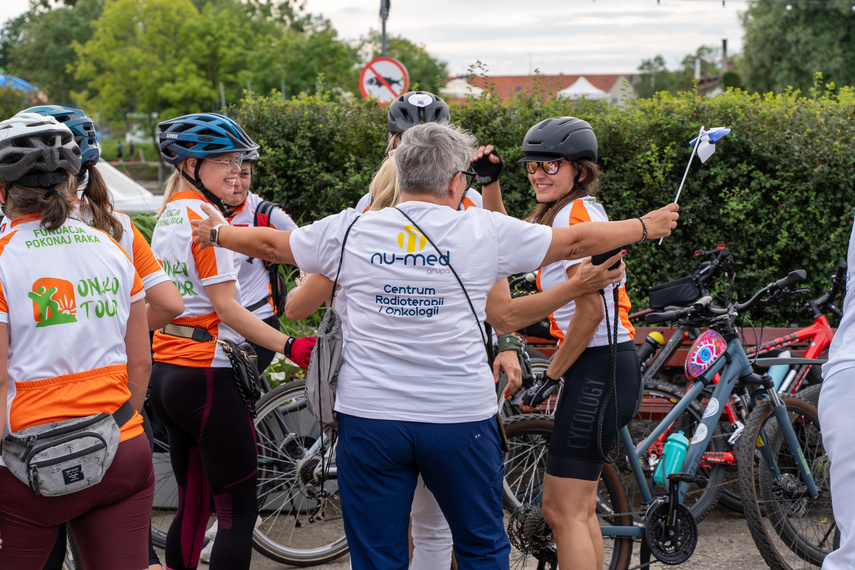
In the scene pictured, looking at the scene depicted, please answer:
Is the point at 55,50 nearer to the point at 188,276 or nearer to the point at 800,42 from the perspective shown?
the point at 800,42

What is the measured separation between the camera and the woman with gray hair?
2.41 metres

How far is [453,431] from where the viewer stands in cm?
242

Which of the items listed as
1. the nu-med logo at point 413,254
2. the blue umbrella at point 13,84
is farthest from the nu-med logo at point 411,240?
the blue umbrella at point 13,84

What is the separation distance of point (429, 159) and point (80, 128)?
158 cm

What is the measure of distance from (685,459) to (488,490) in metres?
1.79

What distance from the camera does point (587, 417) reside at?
10.3 feet

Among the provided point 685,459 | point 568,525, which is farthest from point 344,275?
point 685,459

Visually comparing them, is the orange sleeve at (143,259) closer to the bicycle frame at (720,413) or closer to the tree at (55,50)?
the bicycle frame at (720,413)

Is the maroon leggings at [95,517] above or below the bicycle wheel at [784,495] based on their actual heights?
above

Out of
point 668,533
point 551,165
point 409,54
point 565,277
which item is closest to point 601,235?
point 565,277

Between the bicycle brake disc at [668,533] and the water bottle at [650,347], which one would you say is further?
the water bottle at [650,347]

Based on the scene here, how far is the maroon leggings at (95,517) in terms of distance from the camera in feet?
7.18

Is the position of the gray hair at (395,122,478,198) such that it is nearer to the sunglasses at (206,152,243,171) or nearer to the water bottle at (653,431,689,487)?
the sunglasses at (206,152,243,171)

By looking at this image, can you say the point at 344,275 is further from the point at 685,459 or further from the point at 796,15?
the point at 796,15
